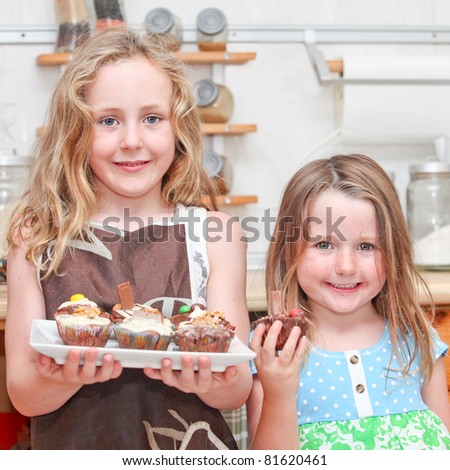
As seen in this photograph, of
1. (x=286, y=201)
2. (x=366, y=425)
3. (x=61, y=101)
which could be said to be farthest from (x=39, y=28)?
(x=366, y=425)

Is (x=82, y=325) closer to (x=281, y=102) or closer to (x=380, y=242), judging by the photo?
(x=380, y=242)

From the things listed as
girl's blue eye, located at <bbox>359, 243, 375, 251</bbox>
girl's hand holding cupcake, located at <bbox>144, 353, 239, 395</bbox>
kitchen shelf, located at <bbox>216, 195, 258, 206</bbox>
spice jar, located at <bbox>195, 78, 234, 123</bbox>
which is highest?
spice jar, located at <bbox>195, 78, 234, 123</bbox>

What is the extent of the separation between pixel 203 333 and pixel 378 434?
0.36 m

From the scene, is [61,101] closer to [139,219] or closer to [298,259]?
[139,219]

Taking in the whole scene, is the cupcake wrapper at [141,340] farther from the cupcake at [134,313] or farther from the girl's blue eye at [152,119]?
the girl's blue eye at [152,119]

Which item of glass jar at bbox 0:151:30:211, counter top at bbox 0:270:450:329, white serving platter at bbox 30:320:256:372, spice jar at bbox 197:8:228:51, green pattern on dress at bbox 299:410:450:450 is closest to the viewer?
white serving platter at bbox 30:320:256:372

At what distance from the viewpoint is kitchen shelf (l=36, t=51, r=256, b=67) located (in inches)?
80.1

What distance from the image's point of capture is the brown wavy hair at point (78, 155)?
48.5 inches

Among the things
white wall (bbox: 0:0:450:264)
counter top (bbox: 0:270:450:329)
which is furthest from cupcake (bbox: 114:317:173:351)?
white wall (bbox: 0:0:450:264)

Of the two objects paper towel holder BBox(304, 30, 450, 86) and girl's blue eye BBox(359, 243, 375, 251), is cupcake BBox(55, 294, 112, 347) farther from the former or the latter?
paper towel holder BBox(304, 30, 450, 86)

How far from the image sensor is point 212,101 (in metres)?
2.03

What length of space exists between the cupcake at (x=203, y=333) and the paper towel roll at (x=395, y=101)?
3.62 feet

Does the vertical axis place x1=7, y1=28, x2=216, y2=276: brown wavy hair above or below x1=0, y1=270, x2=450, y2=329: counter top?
above

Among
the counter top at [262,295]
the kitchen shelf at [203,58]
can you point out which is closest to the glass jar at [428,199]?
the counter top at [262,295]
